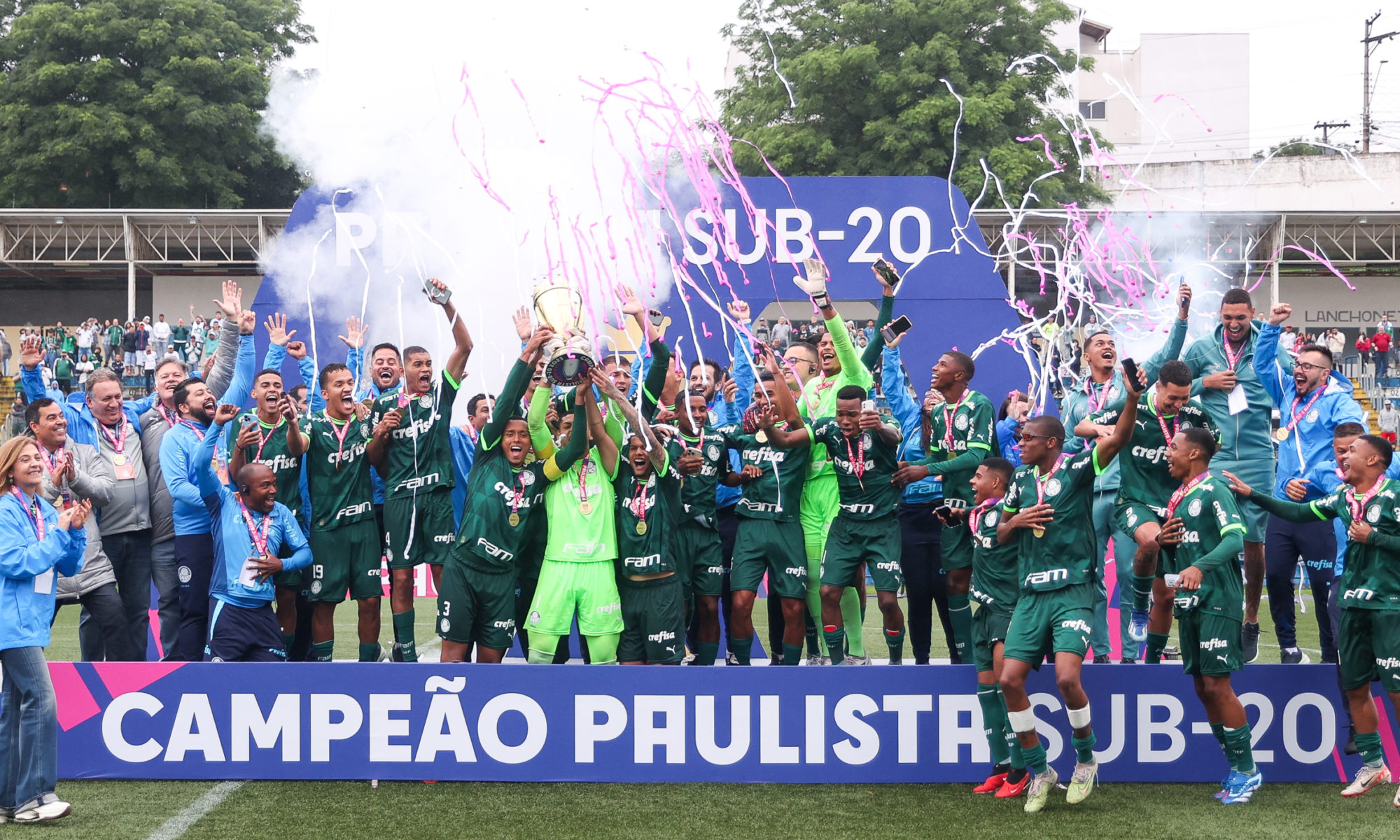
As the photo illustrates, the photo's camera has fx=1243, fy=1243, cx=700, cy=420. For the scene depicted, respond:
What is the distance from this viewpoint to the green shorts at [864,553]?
24.8ft

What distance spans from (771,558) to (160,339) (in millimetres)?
21921

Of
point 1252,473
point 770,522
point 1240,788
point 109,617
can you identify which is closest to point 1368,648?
point 1240,788

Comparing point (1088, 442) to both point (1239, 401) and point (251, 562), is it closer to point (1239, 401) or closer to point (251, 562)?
point (1239, 401)

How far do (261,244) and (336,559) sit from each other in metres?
18.2

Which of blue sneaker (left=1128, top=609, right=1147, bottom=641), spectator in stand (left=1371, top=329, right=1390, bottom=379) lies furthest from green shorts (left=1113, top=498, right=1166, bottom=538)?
spectator in stand (left=1371, top=329, right=1390, bottom=379)

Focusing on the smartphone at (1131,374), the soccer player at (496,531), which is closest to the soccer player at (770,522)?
the soccer player at (496,531)

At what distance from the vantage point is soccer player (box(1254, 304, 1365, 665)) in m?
7.82

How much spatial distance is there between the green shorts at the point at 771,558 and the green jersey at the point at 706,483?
27cm

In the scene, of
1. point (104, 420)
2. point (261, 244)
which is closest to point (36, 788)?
point (104, 420)

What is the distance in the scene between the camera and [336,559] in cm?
763

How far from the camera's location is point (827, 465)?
323 inches

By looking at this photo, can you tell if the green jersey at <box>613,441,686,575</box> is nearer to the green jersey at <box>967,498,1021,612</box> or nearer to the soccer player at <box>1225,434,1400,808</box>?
the green jersey at <box>967,498,1021,612</box>

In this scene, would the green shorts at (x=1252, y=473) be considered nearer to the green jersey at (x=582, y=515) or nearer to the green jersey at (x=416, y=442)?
the green jersey at (x=582, y=515)

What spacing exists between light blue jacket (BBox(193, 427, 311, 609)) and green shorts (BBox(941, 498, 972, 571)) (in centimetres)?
360
